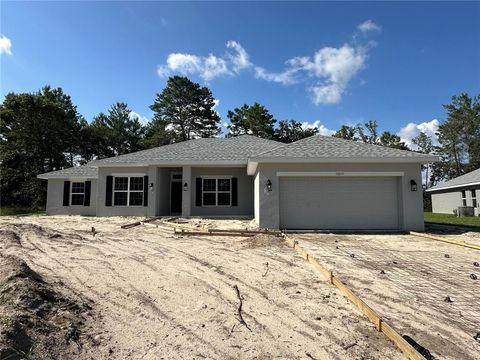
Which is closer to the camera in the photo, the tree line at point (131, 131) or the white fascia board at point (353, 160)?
the white fascia board at point (353, 160)

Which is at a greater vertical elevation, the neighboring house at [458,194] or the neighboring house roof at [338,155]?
the neighboring house roof at [338,155]

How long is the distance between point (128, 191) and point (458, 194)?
25.3 metres

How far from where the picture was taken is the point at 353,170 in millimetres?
12211

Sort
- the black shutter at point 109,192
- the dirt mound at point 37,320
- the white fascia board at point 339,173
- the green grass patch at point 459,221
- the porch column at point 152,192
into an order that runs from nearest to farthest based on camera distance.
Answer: the dirt mound at point 37,320 → the white fascia board at point 339,173 → the green grass patch at point 459,221 → the porch column at point 152,192 → the black shutter at point 109,192

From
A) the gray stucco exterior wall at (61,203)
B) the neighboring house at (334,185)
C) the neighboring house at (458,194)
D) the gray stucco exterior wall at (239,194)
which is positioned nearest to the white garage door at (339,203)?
the neighboring house at (334,185)

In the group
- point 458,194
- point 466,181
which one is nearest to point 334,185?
point 466,181

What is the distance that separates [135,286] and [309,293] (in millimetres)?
2747

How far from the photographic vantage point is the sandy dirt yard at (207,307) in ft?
10.3

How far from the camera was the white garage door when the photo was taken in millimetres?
12219

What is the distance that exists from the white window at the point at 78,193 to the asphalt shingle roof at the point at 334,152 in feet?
42.3

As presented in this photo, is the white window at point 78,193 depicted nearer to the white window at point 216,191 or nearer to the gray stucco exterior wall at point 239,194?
the gray stucco exterior wall at point 239,194

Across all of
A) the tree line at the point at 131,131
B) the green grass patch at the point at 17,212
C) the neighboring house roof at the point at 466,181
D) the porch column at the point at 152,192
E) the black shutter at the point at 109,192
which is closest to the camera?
the porch column at the point at 152,192

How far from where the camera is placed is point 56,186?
19875 mm

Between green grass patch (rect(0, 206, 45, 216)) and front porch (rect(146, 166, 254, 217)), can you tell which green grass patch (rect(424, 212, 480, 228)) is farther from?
green grass patch (rect(0, 206, 45, 216))
